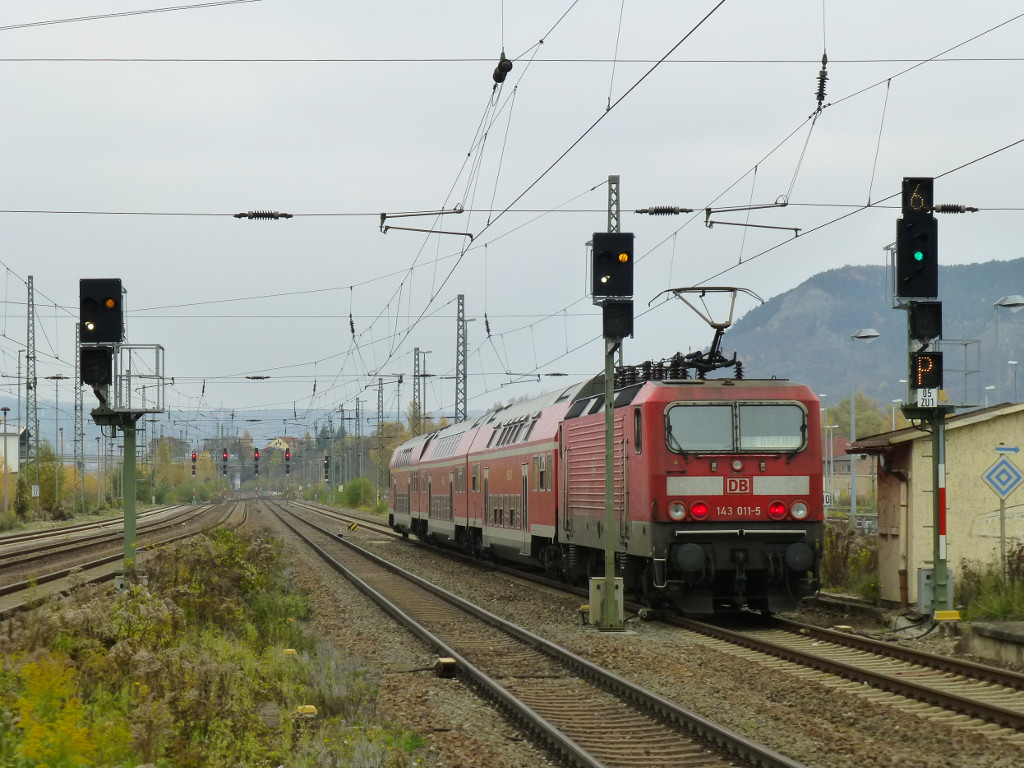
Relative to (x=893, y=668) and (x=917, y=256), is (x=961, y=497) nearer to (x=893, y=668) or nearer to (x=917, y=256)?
(x=917, y=256)

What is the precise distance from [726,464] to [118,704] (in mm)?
8948

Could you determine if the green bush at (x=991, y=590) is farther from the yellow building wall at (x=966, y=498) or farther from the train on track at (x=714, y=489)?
→ the train on track at (x=714, y=489)

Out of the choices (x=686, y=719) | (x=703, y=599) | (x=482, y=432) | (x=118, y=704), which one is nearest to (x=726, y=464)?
(x=703, y=599)

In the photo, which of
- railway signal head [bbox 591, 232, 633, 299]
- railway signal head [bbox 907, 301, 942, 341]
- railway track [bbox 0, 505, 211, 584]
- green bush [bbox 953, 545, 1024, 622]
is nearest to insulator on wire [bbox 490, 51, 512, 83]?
railway signal head [bbox 591, 232, 633, 299]

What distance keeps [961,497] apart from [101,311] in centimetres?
1153

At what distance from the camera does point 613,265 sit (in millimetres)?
15750

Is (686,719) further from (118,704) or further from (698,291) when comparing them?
(698,291)

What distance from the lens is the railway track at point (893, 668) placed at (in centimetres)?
980

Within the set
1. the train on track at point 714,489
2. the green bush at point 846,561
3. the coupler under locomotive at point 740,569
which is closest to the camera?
the coupler under locomotive at point 740,569

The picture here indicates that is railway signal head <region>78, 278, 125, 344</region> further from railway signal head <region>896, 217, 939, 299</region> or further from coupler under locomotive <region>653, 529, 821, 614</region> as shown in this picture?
railway signal head <region>896, 217, 939, 299</region>

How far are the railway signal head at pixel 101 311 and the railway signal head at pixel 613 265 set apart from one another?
5896mm

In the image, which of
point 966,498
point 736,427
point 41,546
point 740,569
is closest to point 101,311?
point 736,427

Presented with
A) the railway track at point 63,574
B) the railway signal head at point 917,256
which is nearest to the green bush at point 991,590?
Answer: the railway signal head at point 917,256

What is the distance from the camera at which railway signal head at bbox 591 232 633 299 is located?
1572 centimetres
